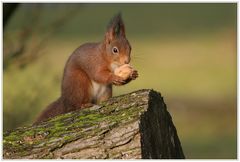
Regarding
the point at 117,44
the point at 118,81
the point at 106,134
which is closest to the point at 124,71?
the point at 118,81

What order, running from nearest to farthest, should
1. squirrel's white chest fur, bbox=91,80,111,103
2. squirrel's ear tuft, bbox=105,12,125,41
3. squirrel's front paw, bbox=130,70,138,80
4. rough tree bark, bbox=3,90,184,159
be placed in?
rough tree bark, bbox=3,90,184,159 < squirrel's front paw, bbox=130,70,138,80 < squirrel's ear tuft, bbox=105,12,125,41 < squirrel's white chest fur, bbox=91,80,111,103

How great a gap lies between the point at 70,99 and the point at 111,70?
35 cm

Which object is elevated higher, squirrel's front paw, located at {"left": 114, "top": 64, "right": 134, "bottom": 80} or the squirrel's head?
the squirrel's head

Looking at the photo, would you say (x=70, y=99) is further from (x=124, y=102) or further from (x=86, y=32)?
(x=86, y=32)

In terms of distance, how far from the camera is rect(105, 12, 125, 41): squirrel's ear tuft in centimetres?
576

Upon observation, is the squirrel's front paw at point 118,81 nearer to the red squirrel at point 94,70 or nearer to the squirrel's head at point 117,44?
the red squirrel at point 94,70

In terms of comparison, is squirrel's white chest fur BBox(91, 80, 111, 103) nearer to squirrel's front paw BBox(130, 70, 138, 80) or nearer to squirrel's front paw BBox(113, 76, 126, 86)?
squirrel's front paw BBox(113, 76, 126, 86)

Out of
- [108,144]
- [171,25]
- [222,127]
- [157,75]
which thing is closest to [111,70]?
[108,144]

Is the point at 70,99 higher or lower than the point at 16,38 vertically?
lower

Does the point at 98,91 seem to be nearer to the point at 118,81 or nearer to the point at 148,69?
the point at 118,81

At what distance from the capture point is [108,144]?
4.55m

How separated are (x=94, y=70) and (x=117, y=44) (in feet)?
0.83

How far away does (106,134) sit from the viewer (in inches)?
180

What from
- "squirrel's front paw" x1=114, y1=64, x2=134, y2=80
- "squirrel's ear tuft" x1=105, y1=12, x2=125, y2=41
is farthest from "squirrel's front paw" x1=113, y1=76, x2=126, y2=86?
"squirrel's ear tuft" x1=105, y1=12, x2=125, y2=41
